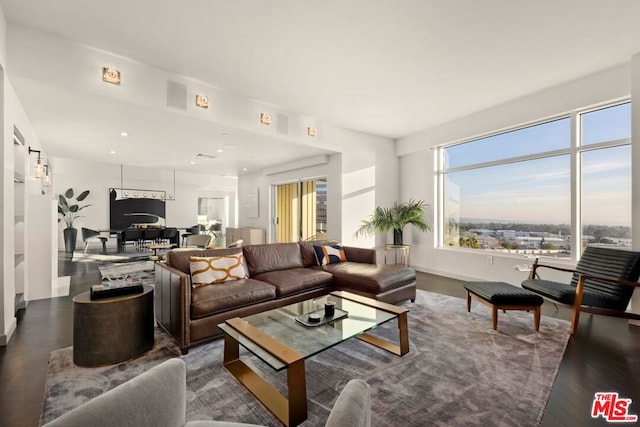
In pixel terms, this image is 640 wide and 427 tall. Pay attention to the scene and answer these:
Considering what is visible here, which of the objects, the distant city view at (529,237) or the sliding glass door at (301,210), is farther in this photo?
the sliding glass door at (301,210)

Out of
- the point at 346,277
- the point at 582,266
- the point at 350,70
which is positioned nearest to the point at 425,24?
the point at 350,70

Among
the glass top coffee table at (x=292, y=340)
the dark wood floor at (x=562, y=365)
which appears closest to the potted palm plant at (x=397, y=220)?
the dark wood floor at (x=562, y=365)

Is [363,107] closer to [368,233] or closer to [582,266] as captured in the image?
[368,233]

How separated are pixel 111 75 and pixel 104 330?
2.70 m

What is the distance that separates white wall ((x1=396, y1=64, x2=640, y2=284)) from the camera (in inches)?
145

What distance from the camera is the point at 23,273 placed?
11.9ft

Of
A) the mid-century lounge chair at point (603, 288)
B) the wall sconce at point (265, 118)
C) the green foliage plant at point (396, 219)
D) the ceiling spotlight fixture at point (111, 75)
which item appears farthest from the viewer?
the green foliage plant at point (396, 219)

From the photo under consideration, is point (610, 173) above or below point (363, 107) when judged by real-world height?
below

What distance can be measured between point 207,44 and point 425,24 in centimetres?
222

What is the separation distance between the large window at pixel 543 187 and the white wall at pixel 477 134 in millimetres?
258

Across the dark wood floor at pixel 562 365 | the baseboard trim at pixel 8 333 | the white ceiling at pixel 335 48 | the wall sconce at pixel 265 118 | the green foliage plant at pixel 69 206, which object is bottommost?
the dark wood floor at pixel 562 365

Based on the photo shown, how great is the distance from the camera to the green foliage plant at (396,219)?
18.8ft

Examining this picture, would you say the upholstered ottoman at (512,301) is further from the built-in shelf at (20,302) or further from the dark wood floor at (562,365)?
the built-in shelf at (20,302)

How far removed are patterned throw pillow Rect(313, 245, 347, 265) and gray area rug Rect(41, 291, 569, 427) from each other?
1454 millimetres
